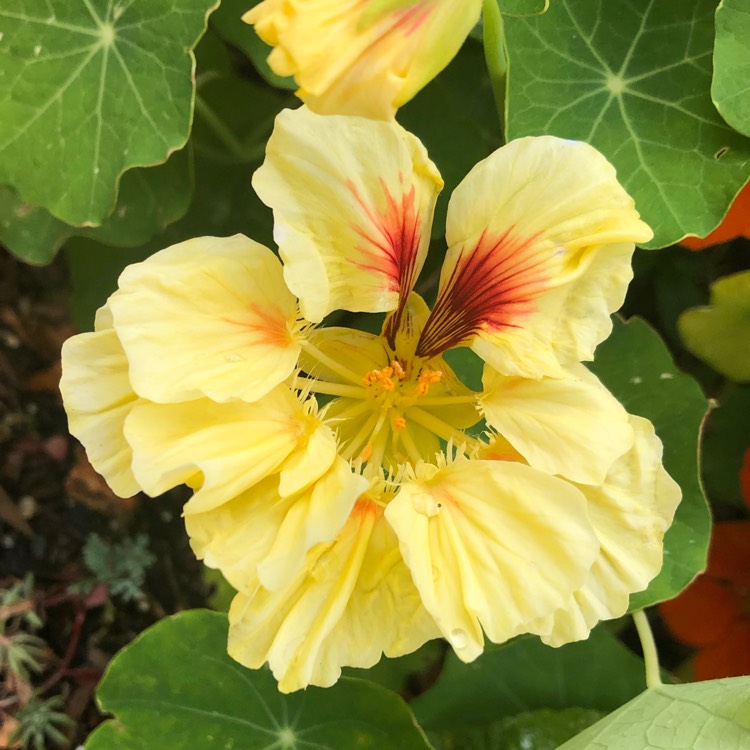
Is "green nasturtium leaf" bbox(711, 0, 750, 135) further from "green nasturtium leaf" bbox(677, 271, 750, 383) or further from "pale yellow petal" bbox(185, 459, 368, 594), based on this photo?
"pale yellow petal" bbox(185, 459, 368, 594)

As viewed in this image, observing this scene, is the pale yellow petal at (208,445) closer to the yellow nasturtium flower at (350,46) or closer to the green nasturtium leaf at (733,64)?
the yellow nasturtium flower at (350,46)

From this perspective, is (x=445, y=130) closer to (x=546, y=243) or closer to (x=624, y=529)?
(x=546, y=243)

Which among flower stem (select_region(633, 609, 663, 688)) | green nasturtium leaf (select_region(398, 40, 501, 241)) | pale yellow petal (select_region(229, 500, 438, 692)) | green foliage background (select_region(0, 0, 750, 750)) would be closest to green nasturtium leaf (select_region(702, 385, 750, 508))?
green foliage background (select_region(0, 0, 750, 750))

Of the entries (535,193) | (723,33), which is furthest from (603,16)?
(535,193)

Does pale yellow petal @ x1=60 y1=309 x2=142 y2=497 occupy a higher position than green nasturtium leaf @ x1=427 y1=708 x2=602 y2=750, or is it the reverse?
pale yellow petal @ x1=60 y1=309 x2=142 y2=497

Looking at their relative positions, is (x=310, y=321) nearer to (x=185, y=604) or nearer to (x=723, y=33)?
(x=723, y=33)

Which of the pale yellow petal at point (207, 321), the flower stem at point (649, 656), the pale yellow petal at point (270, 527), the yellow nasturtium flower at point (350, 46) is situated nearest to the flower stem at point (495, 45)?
the yellow nasturtium flower at point (350, 46)

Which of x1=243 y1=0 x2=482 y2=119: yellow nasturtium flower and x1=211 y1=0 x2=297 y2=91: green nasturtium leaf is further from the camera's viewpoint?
x1=211 y1=0 x2=297 y2=91: green nasturtium leaf
